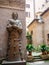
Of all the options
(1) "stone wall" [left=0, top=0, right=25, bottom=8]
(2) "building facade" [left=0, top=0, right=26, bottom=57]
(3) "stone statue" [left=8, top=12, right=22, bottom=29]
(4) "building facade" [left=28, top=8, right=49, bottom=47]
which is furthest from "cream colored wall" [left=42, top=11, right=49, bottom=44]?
(3) "stone statue" [left=8, top=12, right=22, bottom=29]

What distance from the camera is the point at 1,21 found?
1005cm

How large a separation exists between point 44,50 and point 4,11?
14.6 feet

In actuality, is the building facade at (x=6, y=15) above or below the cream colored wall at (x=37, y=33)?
above

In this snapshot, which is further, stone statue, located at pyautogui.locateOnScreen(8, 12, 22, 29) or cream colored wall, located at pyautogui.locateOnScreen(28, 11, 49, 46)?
cream colored wall, located at pyautogui.locateOnScreen(28, 11, 49, 46)

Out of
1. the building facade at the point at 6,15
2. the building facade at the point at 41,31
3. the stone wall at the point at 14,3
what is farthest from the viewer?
the building facade at the point at 41,31

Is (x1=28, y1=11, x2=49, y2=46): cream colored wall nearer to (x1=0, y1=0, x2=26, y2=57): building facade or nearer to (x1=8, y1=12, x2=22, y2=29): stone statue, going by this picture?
(x1=0, y1=0, x2=26, y2=57): building facade

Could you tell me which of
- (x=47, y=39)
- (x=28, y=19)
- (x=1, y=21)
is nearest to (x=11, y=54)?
(x=1, y=21)

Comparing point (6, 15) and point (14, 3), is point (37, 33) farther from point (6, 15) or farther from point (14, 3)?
point (6, 15)

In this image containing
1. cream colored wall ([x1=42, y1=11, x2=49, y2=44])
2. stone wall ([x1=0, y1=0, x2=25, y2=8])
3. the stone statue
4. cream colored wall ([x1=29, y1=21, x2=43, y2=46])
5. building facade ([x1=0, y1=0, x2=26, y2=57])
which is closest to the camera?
the stone statue

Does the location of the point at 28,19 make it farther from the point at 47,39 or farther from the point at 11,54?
the point at 11,54

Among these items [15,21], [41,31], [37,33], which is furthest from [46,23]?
[15,21]

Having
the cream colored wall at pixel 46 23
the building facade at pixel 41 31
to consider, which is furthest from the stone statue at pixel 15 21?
the building facade at pixel 41 31

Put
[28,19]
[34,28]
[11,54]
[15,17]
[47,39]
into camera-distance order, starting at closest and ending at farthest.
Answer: [11,54], [15,17], [47,39], [34,28], [28,19]

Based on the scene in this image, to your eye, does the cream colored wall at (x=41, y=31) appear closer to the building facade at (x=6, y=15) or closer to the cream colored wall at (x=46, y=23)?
the cream colored wall at (x=46, y=23)
